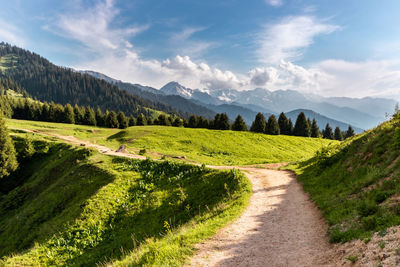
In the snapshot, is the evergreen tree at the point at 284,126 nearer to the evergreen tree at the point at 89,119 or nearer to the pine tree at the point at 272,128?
the pine tree at the point at 272,128

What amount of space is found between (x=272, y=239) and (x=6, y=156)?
4519 cm

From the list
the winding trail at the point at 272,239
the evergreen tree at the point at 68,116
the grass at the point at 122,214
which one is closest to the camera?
the winding trail at the point at 272,239

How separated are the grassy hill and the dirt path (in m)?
0.84

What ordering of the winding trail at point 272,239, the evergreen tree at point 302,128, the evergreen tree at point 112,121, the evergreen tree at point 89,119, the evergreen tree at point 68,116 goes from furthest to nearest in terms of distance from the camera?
the evergreen tree at point 89,119
the evergreen tree at point 68,116
the evergreen tree at point 112,121
the evergreen tree at point 302,128
the winding trail at point 272,239

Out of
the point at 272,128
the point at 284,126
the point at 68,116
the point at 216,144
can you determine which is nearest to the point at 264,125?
the point at 272,128

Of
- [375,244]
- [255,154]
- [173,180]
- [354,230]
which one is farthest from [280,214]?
[255,154]

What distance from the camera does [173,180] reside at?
2077 cm

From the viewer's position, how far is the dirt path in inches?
296

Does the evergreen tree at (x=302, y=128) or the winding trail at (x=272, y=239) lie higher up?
the evergreen tree at (x=302, y=128)

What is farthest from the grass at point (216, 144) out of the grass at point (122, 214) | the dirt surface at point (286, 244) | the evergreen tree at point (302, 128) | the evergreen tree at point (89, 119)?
the evergreen tree at point (89, 119)

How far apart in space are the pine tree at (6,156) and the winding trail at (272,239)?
138 feet

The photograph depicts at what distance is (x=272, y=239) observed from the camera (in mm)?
9102

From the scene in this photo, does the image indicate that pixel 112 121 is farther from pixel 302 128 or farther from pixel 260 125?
pixel 302 128

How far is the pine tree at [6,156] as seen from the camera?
33.1 meters
